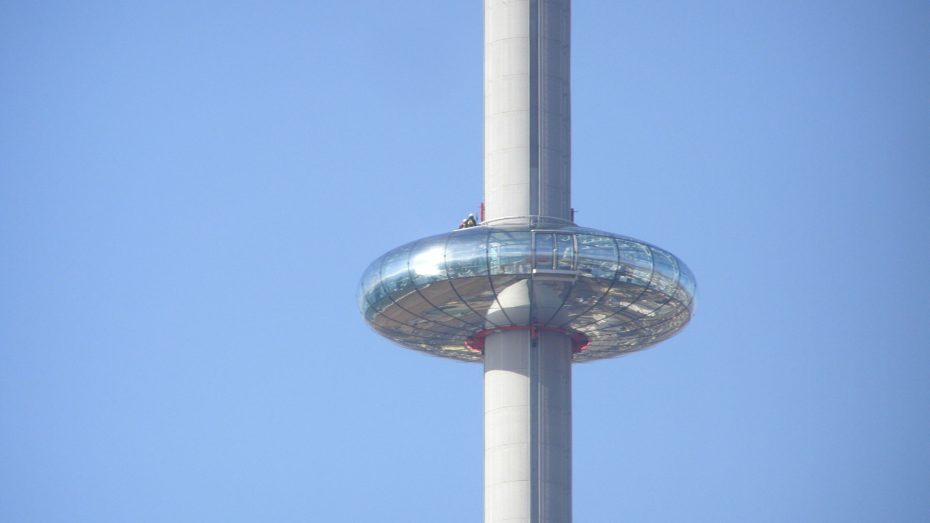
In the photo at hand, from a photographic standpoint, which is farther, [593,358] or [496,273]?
[593,358]

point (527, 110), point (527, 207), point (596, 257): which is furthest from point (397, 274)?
point (527, 110)

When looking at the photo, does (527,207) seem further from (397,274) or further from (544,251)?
(397,274)

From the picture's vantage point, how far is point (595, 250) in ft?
271

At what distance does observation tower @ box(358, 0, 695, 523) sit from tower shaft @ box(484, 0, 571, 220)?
5cm

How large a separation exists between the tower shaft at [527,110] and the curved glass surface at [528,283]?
1.93 metres

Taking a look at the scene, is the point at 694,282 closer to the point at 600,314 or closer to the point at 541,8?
the point at 600,314

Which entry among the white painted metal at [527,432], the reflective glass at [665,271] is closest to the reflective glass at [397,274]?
the white painted metal at [527,432]

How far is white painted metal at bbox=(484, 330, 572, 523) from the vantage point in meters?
82.5

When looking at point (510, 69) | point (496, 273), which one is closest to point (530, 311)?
point (496, 273)

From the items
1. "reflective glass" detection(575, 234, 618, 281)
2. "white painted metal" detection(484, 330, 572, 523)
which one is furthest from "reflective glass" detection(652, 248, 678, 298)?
"white painted metal" detection(484, 330, 572, 523)

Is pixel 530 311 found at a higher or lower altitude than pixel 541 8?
lower

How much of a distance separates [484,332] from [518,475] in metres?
6.24

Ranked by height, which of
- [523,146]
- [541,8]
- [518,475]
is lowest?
[518,475]

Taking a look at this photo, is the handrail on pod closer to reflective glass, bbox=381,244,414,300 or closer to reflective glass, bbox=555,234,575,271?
reflective glass, bbox=555,234,575,271
